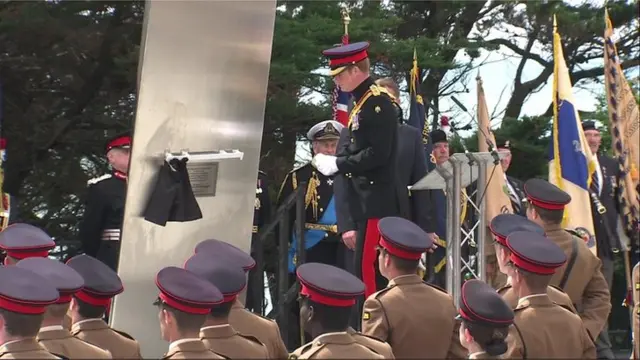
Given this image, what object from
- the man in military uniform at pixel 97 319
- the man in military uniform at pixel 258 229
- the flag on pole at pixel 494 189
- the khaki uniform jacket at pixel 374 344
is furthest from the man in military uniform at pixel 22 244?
the flag on pole at pixel 494 189

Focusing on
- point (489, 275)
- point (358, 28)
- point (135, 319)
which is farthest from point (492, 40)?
point (135, 319)

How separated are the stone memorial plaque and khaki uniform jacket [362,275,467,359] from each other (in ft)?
8.01

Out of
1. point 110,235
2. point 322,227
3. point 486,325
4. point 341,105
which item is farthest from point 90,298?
point 341,105

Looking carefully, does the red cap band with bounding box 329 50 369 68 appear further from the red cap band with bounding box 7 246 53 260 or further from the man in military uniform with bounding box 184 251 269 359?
the man in military uniform with bounding box 184 251 269 359

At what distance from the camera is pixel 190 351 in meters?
4.05

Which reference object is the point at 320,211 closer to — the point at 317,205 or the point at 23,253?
the point at 317,205

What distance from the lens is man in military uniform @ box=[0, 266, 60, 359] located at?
13.0 feet

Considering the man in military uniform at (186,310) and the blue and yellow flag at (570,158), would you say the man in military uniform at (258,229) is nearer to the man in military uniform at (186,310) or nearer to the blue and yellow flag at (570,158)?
the blue and yellow flag at (570,158)

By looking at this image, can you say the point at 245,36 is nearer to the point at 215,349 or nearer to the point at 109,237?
the point at 109,237

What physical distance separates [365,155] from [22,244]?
2.13 m

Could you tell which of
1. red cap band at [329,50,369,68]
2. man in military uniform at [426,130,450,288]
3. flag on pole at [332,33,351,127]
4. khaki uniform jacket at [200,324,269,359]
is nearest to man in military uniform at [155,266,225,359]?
khaki uniform jacket at [200,324,269,359]

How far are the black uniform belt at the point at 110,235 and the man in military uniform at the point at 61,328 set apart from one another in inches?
140

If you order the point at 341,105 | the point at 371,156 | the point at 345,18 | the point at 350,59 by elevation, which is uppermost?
the point at 345,18

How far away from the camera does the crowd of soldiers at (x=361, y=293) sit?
425 centimetres
